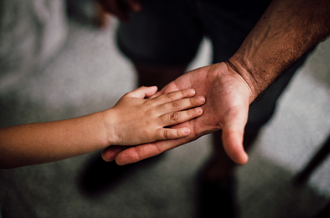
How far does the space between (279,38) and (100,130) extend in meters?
0.65

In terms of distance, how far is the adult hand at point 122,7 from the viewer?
948 mm

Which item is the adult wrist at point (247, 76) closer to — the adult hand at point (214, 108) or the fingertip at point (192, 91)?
the adult hand at point (214, 108)

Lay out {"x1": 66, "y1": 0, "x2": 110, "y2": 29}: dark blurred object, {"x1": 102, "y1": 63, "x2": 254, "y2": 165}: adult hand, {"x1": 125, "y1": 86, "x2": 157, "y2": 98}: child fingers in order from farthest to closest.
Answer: {"x1": 66, "y1": 0, "x2": 110, "y2": 29}: dark blurred object, {"x1": 125, "y1": 86, "x2": 157, "y2": 98}: child fingers, {"x1": 102, "y1": 63, "x2": 254, "y2": 165}: adult hand

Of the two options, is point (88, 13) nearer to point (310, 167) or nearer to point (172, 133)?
point (172, 133)

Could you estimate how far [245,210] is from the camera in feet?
3.11

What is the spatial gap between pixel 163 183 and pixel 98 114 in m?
0.53

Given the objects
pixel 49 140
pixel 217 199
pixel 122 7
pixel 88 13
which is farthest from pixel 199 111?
pixel 88 13

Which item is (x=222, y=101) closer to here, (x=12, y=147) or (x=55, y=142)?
(x=55, y=142)

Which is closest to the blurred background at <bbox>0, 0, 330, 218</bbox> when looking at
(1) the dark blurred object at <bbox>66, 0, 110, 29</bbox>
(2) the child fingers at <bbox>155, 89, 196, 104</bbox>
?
(1) the dark blurred object at <bbox>66, 0, 110, 29</bbox>

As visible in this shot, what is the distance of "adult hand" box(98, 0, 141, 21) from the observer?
3.11 ft

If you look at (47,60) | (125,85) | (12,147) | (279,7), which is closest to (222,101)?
(279,7)

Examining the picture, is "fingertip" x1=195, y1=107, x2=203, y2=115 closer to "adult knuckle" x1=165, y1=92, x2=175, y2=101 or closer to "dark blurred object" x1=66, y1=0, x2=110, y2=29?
"adult knuckle" x1=165, y1=92, x2=175, y2=101

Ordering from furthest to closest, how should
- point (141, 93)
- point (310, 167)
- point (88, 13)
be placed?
point (88, 13) < point (310, 167) < point (141, 93)

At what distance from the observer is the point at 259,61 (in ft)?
2.08
